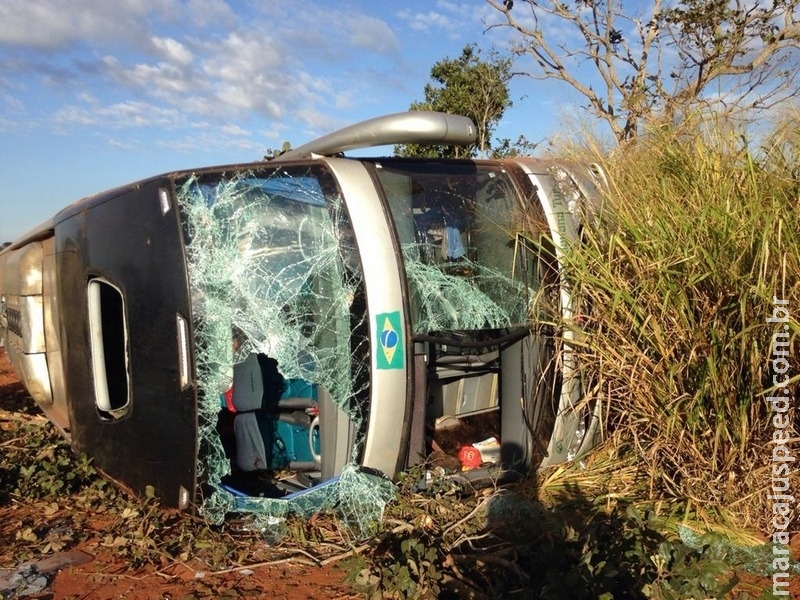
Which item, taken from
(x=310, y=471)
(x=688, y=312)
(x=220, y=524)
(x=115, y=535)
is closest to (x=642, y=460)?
(x=688, y=312)

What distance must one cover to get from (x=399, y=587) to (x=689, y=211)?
2.07 meters

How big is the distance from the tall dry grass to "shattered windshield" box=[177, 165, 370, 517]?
1137mm

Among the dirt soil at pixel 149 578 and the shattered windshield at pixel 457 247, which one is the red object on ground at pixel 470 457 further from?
the dirt soil at pixel 149 578

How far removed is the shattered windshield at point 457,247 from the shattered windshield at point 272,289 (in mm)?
309

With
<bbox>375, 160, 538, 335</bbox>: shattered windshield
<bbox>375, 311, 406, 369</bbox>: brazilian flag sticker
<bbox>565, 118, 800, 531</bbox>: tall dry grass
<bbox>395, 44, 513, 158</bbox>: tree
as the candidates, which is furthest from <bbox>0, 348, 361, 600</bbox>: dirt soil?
<bbox>395, 44, 513, 158</bbox>: tree

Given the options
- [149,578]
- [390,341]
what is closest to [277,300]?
[390,341]

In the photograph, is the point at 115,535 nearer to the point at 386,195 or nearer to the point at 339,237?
the point at 339,237

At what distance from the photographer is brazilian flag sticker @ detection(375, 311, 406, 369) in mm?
3094

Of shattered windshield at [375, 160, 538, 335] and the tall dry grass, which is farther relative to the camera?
shattered windshield at [375, 160, 538, 335]

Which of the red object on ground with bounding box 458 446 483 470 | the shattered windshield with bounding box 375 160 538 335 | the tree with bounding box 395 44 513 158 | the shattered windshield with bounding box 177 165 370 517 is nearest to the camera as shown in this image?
the shattered windshield with bounding box 177 165 370 517

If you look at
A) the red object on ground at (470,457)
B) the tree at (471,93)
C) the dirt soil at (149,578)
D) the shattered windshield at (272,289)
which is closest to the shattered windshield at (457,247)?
the shattered windshield at (272,289)

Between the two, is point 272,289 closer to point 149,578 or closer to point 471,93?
point 149,578

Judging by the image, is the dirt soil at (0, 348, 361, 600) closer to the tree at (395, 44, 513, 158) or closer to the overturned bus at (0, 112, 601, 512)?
the overturned bus at (0, 112, 601, 512)

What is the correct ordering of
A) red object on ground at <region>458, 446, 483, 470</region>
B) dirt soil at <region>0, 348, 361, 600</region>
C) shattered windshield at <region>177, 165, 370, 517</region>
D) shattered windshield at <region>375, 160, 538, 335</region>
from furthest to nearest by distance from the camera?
1. red object on ground at <region>458, 446, 483, 470</region>
2. shattered windshield at <region>375, 160, 538, 335</region>
3. shattered windshield at <region>177, 165, 370, 517</region>
4. dirt soil at <region>0, 348, 361, 600</region>
